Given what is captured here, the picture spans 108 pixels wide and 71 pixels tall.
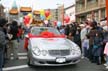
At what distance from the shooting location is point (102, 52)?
1016 cm

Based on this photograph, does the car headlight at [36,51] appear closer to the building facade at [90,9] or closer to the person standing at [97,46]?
the person standing at [97,46]

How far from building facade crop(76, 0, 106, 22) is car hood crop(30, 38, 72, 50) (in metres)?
36.7

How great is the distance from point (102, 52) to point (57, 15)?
248 ft

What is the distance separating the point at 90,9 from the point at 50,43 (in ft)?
172

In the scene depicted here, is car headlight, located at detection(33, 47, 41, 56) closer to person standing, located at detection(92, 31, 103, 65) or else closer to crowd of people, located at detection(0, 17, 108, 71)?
crowd of people, located at detection(0, 17, 108, 71)

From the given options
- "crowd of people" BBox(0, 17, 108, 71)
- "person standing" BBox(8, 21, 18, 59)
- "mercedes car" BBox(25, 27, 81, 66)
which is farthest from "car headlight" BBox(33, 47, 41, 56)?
"person standing" BBox(8, 21, 18, 59)

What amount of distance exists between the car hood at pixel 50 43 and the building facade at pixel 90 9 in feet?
120

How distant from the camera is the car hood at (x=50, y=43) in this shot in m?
9.02

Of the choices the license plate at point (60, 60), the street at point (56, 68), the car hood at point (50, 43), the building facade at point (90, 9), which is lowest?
the street at point (56, 68)

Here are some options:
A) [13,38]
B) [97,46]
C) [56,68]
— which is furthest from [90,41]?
[13,38]

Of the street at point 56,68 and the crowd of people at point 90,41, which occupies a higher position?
the crowd of people at point 90,41

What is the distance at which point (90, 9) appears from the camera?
200 feet

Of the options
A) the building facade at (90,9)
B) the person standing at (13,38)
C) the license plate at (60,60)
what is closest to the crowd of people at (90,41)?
the person standing at (13,38)

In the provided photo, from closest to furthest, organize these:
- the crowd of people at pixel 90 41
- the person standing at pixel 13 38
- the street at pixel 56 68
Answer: the street at pixel 56 68 < the crowd of people at pixel 90 41 < the person standing at pixel 13 38
